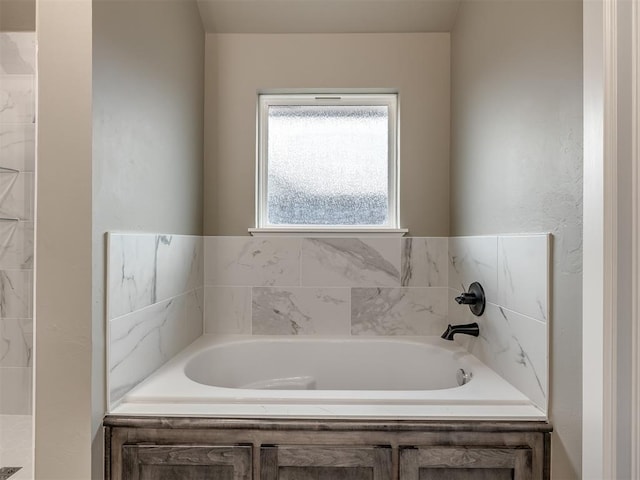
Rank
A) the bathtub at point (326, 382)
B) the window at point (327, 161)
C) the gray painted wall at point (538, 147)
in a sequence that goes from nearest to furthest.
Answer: the gray painted wall at point (538, 147) < the bathtub at point (326, 382) < the window at point (327, 161)

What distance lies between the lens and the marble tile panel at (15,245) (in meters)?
1.63

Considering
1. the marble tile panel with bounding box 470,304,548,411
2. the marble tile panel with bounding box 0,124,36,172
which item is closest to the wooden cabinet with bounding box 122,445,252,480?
the marble tile panel with bounding box 470,304,548,411

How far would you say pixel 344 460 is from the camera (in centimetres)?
103

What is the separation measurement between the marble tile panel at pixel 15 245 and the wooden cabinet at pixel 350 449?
1.00m

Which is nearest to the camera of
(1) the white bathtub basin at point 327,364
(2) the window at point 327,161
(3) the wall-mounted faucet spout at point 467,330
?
(3) the wall-mounted faucet spout at point 467,330

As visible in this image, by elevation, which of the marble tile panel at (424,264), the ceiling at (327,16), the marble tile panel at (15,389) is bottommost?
the marble tile panel at (15,389)

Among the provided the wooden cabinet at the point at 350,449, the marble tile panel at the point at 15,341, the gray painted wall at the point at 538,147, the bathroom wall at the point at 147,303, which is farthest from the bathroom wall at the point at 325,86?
the wooden cabinet at the point at 350,449

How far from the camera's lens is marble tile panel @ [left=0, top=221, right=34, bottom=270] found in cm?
163

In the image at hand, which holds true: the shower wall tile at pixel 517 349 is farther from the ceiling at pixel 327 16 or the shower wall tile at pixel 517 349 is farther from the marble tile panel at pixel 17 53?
the marble tile panel at pixel 17 53

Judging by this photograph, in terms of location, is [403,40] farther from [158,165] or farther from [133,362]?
[133,362]

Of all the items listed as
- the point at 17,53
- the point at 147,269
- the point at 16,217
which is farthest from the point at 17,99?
the point at 147,269

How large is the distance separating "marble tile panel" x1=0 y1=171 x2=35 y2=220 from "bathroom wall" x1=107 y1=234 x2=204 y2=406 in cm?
66

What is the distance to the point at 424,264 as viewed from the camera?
201cm

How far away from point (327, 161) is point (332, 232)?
16.7 inches
